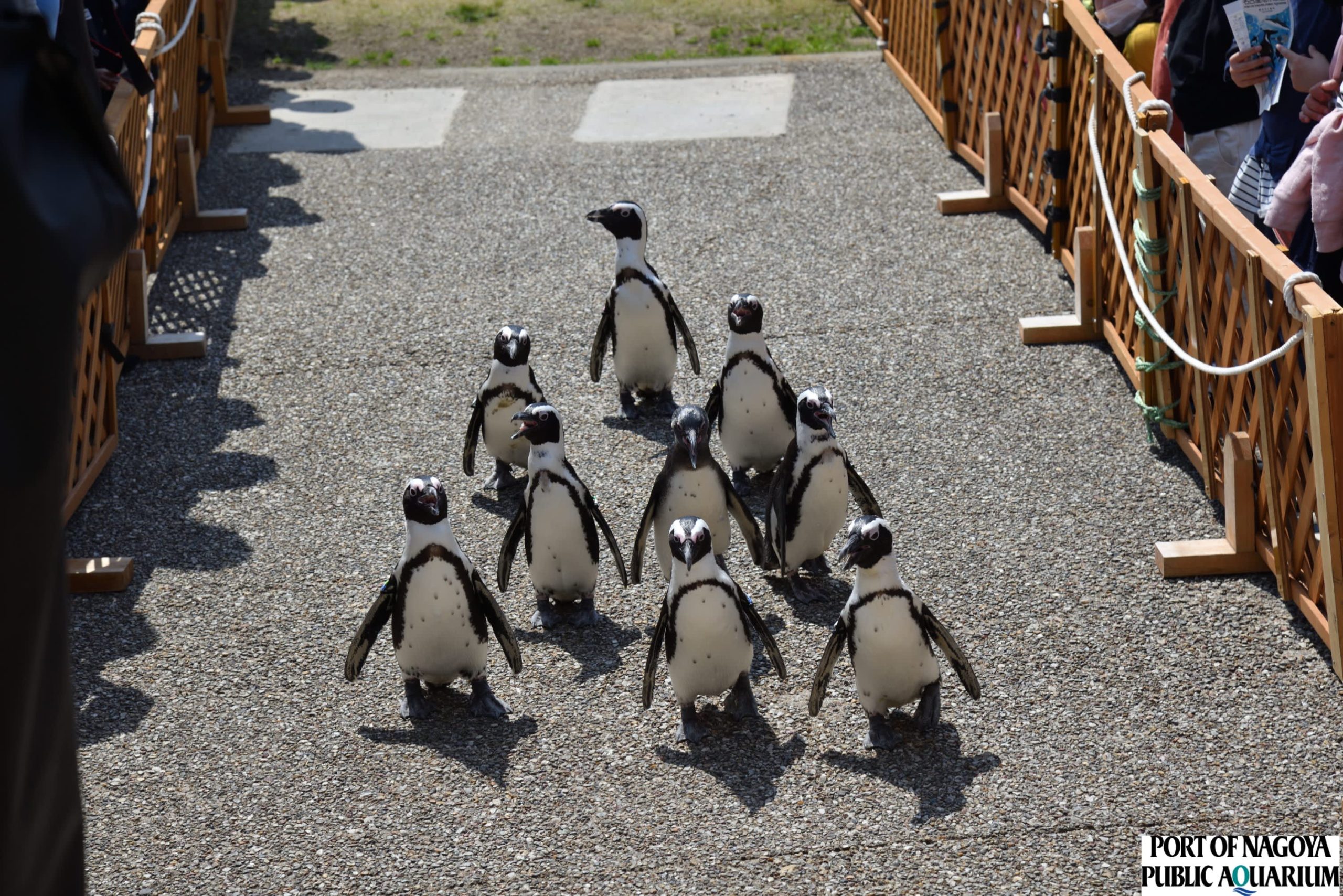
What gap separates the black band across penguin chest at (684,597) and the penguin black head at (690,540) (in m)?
0.07

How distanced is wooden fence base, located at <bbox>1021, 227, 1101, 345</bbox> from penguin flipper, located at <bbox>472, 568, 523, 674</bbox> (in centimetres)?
347

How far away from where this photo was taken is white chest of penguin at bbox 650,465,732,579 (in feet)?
16.2

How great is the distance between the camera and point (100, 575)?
215 inches

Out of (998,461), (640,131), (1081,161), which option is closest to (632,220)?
(998,461)

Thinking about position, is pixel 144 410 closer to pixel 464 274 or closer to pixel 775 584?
pixel 464 274

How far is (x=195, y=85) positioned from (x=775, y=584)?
6330 millimetres

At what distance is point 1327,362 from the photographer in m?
4.31

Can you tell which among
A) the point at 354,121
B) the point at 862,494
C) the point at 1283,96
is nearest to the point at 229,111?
the point at 354,121

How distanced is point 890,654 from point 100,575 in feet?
9.71

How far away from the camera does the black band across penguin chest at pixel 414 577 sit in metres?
4.45

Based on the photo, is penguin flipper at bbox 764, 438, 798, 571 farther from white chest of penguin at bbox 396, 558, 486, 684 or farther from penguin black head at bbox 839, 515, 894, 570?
white chest of penguin at bbox 396, 558, 486, 684

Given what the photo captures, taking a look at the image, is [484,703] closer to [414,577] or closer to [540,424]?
[414,577]

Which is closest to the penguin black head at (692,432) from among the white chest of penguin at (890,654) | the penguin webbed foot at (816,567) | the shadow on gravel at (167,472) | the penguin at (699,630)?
the penguin at (699,630)

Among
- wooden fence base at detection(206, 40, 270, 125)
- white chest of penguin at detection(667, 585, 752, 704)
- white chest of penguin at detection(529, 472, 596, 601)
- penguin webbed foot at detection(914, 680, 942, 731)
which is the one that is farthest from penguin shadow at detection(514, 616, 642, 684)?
wooden fence base at detection(206, 40, 270, 125)
